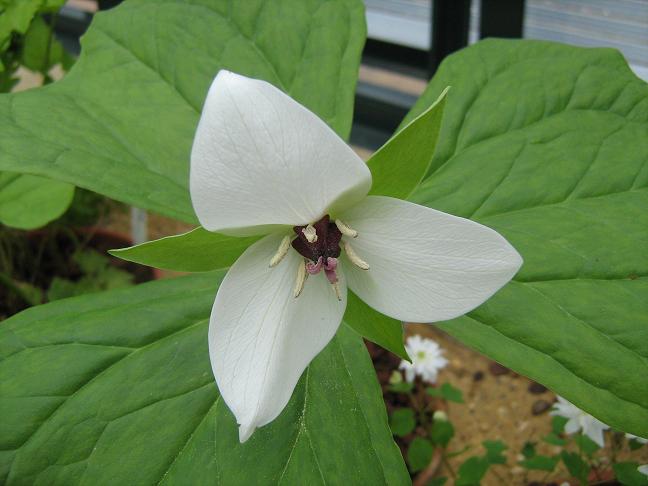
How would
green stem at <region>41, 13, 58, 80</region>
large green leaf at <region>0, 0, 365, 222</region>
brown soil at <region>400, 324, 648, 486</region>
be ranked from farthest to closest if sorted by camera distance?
1. brown soil at <region>400, 324, 648, 486</region>
2. green stem at <region>41, 13, 58, 80</region>
3. large green leaf at <region>0, 0, 365, 222</region>

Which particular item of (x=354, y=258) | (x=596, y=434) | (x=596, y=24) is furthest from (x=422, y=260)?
(x=596, y=24)

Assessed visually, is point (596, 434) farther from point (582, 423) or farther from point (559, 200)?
point (559, 200)

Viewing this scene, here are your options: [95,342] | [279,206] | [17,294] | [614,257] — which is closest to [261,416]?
[279,206]

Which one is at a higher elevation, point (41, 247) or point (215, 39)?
point (215, 39)

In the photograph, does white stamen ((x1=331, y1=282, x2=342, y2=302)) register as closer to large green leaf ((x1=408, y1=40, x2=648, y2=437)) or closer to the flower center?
the flower center

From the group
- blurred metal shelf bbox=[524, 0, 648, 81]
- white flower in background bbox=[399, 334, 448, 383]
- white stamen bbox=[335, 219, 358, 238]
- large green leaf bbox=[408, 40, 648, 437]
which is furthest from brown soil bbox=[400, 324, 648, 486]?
white stamen bbox=[335, 219, 358, 238]

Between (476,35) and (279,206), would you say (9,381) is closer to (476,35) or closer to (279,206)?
(279,206)

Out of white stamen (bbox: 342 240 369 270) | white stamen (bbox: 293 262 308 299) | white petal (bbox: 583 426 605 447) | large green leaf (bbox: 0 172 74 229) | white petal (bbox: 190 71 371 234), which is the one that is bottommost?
white petal (bbox: 583 426 605 447)
